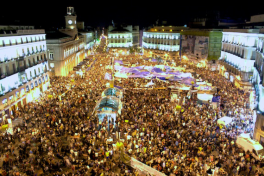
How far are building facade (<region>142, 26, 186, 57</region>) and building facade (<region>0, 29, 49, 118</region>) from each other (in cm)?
4637

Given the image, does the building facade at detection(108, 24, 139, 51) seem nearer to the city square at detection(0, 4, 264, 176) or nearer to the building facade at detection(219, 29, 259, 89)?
the building facade at detection(219, 29, 259, 89)

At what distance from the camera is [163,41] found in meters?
77.8

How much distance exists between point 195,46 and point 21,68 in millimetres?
44076

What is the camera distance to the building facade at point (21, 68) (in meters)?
26.0

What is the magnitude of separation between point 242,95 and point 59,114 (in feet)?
73.2

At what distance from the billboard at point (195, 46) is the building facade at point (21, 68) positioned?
3685 cm

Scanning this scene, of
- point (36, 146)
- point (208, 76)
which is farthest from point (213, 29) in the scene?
point (36, 146)

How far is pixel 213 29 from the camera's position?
54.1m

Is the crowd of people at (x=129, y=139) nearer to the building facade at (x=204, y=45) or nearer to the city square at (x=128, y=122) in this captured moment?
the city square at (x=128, y=122)

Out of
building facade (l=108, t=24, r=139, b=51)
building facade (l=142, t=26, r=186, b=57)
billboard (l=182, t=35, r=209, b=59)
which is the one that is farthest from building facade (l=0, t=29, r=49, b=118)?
building facade (l=108, t=24, r=139, b=51)

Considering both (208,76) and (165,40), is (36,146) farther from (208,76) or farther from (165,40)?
(165,40)

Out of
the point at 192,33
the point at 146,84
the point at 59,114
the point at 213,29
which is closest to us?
the point at 59,114

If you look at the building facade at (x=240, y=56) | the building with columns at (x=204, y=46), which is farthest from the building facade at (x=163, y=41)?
the building facade at (x=240, y=56)

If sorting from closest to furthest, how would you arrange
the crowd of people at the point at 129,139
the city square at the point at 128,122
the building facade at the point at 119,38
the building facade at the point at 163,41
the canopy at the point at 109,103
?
the crowd of people at the point at 129,139, the city square at the point at 128,122, the canopy at the point at 109,103, the building facade at the point at 163,41, the building facade at the point at 119,38
